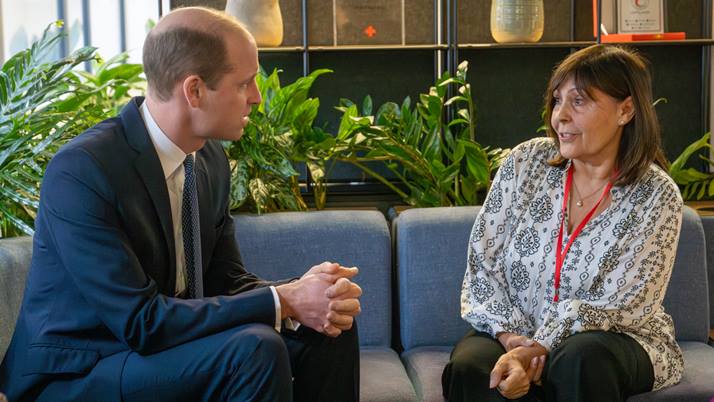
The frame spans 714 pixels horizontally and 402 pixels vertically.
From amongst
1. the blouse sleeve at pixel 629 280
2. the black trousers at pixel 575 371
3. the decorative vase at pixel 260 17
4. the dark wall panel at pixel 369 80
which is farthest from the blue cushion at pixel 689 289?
the decorative vase at pixel 260 17

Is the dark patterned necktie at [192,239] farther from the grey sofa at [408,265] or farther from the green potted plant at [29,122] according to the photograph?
the grey sofa at [408,265]

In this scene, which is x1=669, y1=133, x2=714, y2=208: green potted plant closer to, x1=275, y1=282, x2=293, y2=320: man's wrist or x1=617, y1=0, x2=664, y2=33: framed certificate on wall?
x1=617, y1=0, x2=664, y2=33: framed certificate on wall

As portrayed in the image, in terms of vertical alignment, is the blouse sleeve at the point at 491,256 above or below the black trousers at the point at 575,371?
above

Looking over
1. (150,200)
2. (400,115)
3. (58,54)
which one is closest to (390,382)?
(150,200)

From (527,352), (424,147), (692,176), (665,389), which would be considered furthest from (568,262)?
(692,176)

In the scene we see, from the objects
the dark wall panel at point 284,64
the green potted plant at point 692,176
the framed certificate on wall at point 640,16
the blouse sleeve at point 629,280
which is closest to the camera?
the blouse sleeve at point 629,280

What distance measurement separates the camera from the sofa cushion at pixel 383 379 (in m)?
2.31

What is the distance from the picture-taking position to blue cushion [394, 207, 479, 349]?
8.89 ft

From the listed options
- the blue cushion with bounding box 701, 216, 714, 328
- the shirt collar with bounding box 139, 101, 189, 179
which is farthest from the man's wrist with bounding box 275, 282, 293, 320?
the blue cushion with bounding box 701, 216, 714, 328

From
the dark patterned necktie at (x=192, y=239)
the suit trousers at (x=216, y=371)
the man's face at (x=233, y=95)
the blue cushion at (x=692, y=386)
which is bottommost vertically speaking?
the blue cushion at (x=692, y=386)

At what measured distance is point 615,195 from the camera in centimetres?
242

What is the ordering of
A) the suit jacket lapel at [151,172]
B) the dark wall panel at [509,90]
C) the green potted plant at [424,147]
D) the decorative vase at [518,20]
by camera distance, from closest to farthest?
the suit jacket lapel at [151,172] → the green potted plant at [424,147] → the decorative vase at [518,20] → the dark wall panel at [509,90]

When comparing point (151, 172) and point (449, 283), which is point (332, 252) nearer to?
point (449, 283)

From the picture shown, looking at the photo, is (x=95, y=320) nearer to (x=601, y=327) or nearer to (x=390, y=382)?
(x=390, y=382)
